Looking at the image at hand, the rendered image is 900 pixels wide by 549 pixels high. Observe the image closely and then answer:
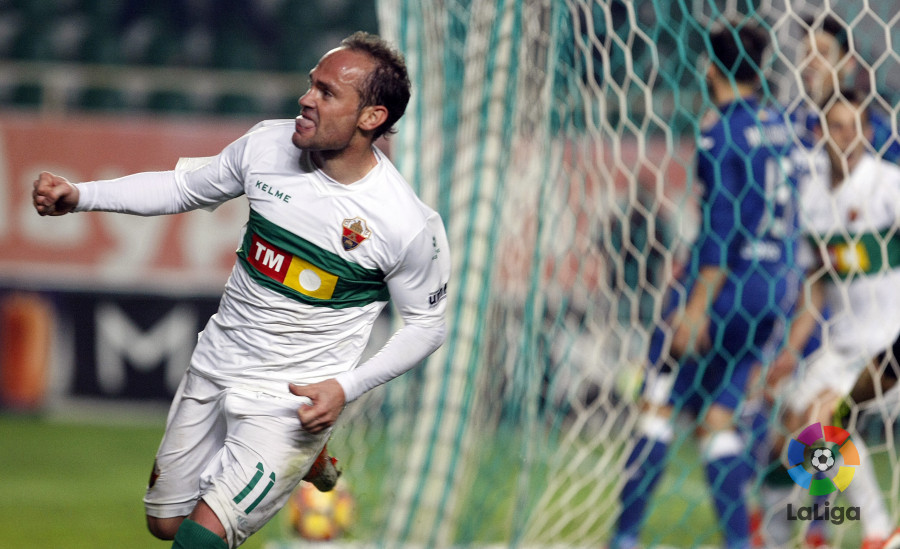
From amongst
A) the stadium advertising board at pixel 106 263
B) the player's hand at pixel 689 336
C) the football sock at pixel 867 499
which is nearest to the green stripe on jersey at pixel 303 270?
the player's hand at pixel 689 336

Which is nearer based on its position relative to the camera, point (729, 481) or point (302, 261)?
point (302, 261)

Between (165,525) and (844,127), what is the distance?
9.12 ft

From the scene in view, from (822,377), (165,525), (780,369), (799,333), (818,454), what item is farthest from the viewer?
(780,369)

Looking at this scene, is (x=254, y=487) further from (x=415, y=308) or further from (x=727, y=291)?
(x=727, y=291)

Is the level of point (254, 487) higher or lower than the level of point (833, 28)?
lower

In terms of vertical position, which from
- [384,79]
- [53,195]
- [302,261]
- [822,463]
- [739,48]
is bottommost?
[822,463]

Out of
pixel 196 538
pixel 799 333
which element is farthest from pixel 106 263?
pixel 196 538

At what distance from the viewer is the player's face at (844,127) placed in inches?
159

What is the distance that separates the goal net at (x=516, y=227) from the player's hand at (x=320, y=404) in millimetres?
1353

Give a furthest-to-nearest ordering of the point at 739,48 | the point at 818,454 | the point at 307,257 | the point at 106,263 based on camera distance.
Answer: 1. the point at 106,263
2. the point at 818,454
3. the point at 739,48
4. the point at 307,257

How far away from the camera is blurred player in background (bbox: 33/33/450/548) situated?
8.94 feet

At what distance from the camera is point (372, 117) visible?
276 cm

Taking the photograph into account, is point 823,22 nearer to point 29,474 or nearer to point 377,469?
point 377,469

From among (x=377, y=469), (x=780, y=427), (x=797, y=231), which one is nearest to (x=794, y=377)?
(x=780, y=427)
